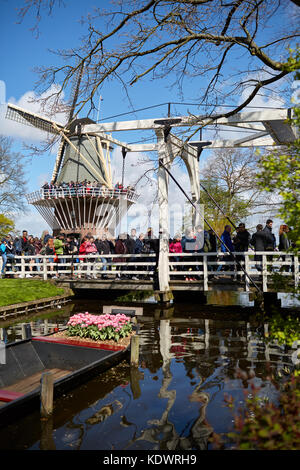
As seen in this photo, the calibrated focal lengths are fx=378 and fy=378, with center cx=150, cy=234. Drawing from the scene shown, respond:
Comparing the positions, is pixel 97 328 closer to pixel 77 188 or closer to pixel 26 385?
pixel 26 385

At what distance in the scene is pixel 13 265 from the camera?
711 inches

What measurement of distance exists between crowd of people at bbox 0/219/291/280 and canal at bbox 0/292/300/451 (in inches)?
136

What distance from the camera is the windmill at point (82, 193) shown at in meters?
27.6

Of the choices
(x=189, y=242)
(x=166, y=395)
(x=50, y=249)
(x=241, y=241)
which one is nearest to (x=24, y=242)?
(x=50, y=249)

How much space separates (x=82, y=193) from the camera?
2700 cm

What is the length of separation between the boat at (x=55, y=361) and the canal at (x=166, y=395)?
0.30m

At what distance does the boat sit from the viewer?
5656 millimetres

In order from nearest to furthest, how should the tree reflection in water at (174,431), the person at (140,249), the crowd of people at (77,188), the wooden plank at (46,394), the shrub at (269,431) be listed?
the shrub at (269,431) < the tree reflection in water at (174,431) < the wooden plank at (46,394) < the person at (140,249) < the crowd of people at (77,188)

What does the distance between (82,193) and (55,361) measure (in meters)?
21.2

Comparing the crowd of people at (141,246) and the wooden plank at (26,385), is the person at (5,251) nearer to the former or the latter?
the crowd of people at (141,246)

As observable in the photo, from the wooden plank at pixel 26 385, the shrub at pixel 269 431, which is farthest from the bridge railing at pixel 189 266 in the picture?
the shrub at pixel 269 431
